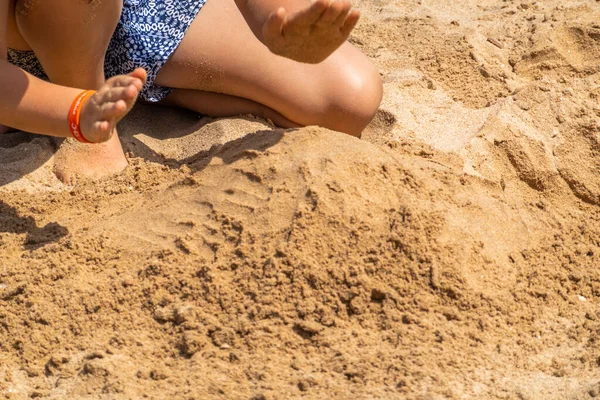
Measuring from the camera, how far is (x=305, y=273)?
70.2 inches

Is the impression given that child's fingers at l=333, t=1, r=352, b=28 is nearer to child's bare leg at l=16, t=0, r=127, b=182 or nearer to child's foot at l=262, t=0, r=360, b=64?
child's foot at l=262, t=0, r=360, b=64

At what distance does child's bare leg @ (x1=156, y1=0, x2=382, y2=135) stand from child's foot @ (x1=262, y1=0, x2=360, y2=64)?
0.54 m

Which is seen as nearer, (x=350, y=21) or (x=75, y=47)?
(x=350, y=21)

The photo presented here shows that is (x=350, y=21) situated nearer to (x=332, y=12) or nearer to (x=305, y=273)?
(x=332, y=12)

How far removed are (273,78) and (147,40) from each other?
42 centimetres

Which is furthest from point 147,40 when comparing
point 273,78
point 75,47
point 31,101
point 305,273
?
point 305,273

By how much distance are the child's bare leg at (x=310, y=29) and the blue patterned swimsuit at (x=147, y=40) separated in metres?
0.60

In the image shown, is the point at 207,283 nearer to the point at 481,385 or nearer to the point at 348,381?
the point at 348,381

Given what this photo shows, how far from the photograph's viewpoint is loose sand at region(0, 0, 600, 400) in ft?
5.35

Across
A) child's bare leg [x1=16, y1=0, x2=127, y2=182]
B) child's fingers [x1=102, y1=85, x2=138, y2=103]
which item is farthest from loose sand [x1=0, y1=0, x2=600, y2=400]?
child's fingers [x1=102, y1=85, x2=138, y2=103]

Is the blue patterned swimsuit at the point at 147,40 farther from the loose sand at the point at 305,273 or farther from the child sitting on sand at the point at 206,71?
the loose sand at the point at 305,273

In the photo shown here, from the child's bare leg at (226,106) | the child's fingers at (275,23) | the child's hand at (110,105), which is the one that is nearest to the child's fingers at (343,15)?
the child's fingers at (275,23)

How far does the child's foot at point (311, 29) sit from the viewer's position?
190 centimetres

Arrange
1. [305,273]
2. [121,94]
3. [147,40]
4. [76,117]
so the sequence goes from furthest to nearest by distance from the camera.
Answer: [147,40] → [76,117] → [121,94] → [305,273]
